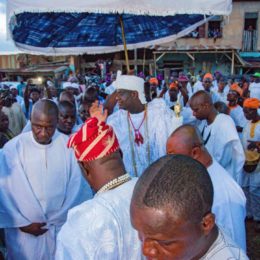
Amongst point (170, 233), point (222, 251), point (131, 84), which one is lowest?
point (222, 251)

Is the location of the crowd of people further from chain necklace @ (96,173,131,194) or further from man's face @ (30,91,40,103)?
man's face @ (30,91,40,103)

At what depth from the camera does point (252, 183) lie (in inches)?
202

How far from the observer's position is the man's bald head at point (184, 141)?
225 cm

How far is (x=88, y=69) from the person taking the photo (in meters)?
23.2

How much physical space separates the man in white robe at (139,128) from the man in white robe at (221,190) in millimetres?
1415

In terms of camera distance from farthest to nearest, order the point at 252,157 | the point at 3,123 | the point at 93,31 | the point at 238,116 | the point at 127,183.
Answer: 1. the point at 238,116
2. the point at 93,31
3. the point at 252,157
4. the point at 3,123
5. the point at 127,183

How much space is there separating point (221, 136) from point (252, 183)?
5.15ft

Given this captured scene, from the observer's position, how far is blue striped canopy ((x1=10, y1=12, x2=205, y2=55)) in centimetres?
451

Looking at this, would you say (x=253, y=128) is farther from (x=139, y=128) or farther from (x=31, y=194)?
(x=31, y=194)

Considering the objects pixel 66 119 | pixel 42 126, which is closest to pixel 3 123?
pixel 66 119

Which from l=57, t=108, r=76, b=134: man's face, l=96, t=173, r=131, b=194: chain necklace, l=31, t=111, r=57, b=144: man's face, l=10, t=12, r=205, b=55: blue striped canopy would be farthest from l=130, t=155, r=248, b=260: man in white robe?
l=10, t=12, r=205, b=55: blue striped canopy

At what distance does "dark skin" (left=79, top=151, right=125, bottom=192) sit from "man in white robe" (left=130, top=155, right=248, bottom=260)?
50cm

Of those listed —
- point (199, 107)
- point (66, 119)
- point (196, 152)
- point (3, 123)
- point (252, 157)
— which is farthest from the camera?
point (252, 157)

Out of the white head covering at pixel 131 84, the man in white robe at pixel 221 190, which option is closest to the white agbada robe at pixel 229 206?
the man in white robe at pixel 221 190
